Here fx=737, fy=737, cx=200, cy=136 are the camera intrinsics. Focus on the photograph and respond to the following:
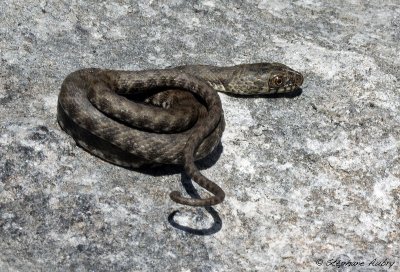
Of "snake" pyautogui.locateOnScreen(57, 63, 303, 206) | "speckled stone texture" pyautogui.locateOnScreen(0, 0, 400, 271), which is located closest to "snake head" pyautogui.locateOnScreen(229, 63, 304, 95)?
"speckled stone texture" pyautogui.locateOnScreen(0, 0, 400, 271)

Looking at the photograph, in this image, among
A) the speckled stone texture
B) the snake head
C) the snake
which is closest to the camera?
the speckled stone texture

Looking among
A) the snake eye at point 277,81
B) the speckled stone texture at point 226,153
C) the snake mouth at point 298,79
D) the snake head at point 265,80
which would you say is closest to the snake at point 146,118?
the speckled stone texture at point 226,153

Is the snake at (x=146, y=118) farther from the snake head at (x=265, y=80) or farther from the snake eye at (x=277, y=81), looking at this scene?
the snake eye at (x=277, y=81)

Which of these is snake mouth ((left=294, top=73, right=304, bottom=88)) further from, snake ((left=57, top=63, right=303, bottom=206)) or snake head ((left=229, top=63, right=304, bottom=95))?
snake ((left=57, top=63, right=303, bottom=206))

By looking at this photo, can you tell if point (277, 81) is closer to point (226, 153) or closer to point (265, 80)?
point (265, 80)

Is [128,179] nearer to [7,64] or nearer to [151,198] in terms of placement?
[151,198]
